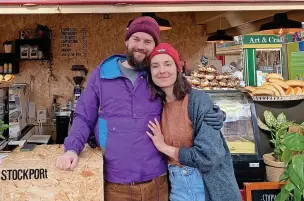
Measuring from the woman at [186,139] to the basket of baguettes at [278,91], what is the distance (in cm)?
112

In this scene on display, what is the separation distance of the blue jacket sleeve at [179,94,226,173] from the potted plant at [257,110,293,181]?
0.85 meters

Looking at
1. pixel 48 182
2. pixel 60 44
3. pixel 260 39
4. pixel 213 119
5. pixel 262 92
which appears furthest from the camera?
pixel 260 39

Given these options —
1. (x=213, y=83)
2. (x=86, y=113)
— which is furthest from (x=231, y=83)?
(x=86, y=113)

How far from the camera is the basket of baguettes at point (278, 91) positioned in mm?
3098

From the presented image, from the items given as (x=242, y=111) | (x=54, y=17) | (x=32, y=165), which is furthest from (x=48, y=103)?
(x=32, y=165)

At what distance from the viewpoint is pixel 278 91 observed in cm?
317

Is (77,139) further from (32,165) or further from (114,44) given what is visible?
(114,44)

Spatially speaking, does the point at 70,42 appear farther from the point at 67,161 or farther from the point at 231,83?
the point at 67,161

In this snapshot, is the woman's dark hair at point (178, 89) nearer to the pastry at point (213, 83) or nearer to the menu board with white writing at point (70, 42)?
the pastry at point (213, 83)

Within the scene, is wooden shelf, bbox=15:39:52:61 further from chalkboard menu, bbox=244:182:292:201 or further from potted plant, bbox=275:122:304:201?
potted plant, bbox=275:122:304:201

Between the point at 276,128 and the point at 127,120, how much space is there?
1.34 meters

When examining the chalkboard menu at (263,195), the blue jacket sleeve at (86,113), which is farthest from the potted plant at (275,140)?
the blue jacket sleeve at (86,113)

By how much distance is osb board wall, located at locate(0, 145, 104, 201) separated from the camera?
1.88 metres

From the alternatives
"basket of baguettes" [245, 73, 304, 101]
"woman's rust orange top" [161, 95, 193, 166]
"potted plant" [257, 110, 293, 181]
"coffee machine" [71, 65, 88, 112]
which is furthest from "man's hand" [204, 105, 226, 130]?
"coffee machine" [71, 65, 88, 112]
